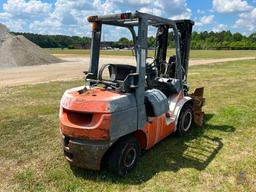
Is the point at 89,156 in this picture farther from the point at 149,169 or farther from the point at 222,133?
the point at 222,133

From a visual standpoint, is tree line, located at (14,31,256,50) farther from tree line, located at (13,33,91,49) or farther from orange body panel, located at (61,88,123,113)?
orange body panel, located at (61,88,123,113)

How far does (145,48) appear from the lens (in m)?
5.07

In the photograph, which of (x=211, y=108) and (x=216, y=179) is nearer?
(x=216, y=179)

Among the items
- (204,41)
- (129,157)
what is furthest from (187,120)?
A: (204,41)

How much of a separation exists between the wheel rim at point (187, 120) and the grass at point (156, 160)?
0.18 metres

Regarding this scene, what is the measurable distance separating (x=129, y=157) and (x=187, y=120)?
2.26m

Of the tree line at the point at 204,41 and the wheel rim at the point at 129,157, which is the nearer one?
the wheel rim at the point at 129,157

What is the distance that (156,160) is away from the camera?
5.69 metres

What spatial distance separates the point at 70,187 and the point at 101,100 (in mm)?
1300

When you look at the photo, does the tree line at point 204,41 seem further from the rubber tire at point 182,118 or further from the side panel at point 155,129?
the side panel at point 155,129

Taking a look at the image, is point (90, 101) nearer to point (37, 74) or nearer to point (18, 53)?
point (37, 74)

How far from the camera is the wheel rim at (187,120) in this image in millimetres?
6791

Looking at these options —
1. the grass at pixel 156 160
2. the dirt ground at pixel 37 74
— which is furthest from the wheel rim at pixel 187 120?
the dirt ground at pixel 37 74

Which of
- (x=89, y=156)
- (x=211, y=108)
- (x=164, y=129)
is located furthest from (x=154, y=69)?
(x=211, y=108)
